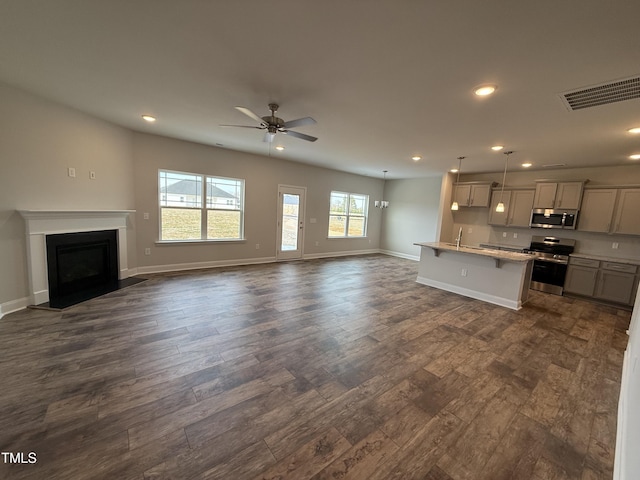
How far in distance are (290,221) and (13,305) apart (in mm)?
5190

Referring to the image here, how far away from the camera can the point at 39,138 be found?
3.34m

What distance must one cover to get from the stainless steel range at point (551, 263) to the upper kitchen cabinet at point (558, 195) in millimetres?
819

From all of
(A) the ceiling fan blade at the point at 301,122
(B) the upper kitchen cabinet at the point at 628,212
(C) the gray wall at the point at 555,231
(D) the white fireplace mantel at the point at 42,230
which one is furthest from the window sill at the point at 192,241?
(B) the upper kitchen cabinet at the point at 628,212

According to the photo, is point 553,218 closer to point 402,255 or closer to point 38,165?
point 402,255

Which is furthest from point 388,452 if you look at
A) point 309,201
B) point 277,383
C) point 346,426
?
point 309,201

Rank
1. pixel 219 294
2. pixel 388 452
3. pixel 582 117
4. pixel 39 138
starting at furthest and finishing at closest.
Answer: pixel 219 294 < pixel 39 138 < pixel 582 117 < pixel 388 452

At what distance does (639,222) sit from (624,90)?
409cm

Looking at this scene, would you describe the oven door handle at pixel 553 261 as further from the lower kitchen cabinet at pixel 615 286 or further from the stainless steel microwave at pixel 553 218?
the stainless steel microwave at pixel 553 218

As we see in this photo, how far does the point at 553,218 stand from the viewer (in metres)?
5.51

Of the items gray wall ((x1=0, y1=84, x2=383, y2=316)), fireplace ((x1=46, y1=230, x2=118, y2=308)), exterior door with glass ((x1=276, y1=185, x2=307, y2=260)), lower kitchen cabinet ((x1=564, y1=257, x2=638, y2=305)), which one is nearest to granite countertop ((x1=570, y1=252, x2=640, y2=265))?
lower kitchen cabinet ((x1=564, y1=257, x2=638, y2=305))

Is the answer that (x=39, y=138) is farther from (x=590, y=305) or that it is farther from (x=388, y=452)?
(x=590, y=305)

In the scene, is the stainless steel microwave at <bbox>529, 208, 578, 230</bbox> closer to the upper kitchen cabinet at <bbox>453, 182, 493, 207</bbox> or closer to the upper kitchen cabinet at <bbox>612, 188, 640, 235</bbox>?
the upper kitchen cabinet at <bbox>612, 188, 640, 235</bbox>

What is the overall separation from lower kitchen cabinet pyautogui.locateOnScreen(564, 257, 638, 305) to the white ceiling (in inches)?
86.1

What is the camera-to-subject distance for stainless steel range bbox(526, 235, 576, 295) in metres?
5.23
